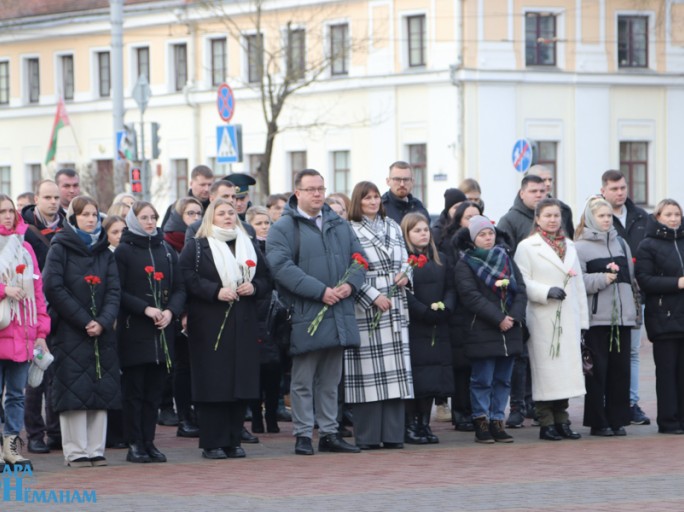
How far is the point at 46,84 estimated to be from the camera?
195ft

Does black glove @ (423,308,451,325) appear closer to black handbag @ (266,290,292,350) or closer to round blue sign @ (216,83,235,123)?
black handbag @ (266,290,292,350)

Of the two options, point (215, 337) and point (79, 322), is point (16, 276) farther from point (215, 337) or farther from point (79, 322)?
point (215, 337)

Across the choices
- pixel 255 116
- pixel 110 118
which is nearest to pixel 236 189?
pixel 255 116

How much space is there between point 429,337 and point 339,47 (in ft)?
121

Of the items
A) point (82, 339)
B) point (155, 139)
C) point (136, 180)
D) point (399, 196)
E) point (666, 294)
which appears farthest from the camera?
point (155, 139)

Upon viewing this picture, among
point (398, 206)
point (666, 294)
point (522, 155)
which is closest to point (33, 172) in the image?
point (522, 155)

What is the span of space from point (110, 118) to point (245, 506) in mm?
47870

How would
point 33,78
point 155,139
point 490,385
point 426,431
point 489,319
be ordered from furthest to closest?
point 33,78 → point 155,139 → point 426,431 → point 490,385 → point 489,319

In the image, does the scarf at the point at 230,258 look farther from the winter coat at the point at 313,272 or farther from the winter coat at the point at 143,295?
the winter coat at the point at 143,295

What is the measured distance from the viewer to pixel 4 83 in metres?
61.5

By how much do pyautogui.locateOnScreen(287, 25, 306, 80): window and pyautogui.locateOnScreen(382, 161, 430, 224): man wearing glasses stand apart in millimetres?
32538

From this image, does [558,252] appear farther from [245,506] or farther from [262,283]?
[245,506]

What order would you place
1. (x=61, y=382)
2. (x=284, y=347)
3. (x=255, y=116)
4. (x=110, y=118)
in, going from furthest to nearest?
(x=110, y=118), (x=255, y=116), (x=284, y=347), (x=61, y=382)

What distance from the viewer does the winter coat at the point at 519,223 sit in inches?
611
